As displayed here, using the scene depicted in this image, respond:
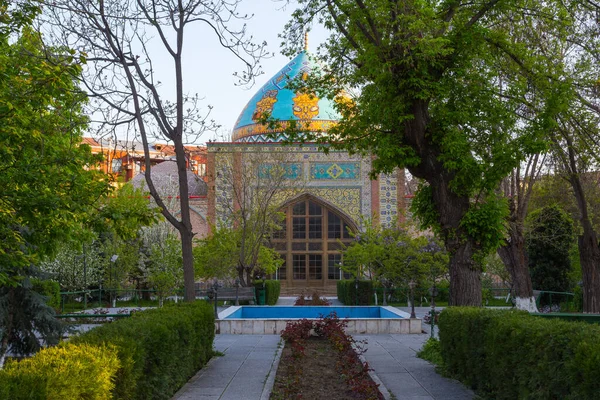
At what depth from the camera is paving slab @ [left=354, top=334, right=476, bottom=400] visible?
24.4 feet

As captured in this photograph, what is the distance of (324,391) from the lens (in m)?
7.88

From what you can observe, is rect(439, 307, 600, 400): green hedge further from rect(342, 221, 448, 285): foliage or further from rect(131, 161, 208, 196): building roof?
rect(131, 161, 208, 196): building roof

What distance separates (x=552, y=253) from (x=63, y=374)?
2140 centimetres

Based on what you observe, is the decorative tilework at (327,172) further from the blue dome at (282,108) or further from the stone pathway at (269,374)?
the stone pathway at (269,374)

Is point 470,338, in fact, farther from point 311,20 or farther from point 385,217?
point 385,217

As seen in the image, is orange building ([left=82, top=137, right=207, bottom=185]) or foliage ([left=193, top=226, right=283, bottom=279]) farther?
foliage ([left=193, top=226, right=283, bottom=279])

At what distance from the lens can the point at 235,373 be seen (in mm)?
8891

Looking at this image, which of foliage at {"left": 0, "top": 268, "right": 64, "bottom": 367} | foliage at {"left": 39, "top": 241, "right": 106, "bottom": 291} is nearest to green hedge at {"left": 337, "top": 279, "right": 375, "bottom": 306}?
foliage at {"left": 39, "top": 241, "right": 106, "bottom": 291}

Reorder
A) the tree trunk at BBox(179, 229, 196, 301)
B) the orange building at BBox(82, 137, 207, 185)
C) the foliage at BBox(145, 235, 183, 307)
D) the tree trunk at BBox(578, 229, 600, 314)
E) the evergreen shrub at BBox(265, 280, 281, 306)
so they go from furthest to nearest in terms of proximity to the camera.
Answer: the evergreen shrub at BBox(265, 280, 281, 306)
the foliage at BBox(145, 235, 183, 307)
the tree trunk at BBox(578, 229, 600, 314)
the tree trunk at BBox(179, 229, 196, 301)
the orange building at BBox(82, 137, 207, 185)

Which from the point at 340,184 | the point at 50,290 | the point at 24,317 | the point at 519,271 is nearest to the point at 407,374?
the point at 24,317

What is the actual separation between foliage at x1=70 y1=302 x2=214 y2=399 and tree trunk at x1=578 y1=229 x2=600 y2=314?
10126 mm

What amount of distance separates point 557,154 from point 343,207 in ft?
55.1

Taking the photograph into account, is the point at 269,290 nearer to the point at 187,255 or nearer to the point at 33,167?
the point at 187,255

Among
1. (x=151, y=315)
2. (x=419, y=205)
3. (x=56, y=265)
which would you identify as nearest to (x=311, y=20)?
(x=419, y=205)
